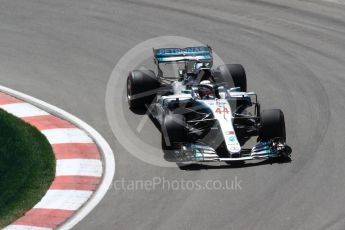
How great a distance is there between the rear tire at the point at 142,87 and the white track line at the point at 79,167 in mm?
2420

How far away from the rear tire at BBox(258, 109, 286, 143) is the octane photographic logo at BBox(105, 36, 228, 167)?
5.45ft

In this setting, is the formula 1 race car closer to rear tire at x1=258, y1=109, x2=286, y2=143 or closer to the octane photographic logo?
rear tire at x1=258, y1=109, x2=286, y2=143

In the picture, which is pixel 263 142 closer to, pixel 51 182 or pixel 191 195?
pixel 191 195

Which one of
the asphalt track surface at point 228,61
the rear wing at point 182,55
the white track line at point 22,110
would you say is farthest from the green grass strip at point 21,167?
the rear wing at point 182,55

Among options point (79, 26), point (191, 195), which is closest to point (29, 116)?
point (191, 195)

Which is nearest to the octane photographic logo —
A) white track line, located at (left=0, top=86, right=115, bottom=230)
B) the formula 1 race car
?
the formula 1 race car

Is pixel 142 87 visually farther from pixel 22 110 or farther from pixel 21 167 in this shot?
pixel 21 167

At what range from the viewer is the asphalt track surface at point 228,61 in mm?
12867

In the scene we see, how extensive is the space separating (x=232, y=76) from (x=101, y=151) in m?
3.39

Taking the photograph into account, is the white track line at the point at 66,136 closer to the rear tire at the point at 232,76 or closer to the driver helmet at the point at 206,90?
the driver helmet at the point at 206,90

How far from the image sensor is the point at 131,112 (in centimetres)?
1681

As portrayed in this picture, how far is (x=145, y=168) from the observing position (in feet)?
47.3

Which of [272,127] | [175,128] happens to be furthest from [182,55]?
[272,127]

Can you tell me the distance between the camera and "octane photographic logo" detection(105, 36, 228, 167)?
15.1 meters
